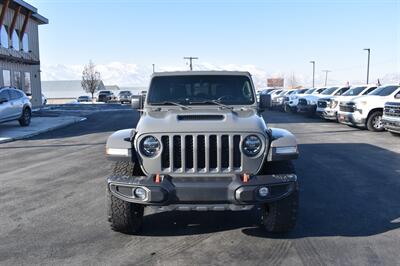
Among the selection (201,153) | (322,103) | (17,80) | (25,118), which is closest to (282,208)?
(201,153)

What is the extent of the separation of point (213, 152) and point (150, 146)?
27.1 inches

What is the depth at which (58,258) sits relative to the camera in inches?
176

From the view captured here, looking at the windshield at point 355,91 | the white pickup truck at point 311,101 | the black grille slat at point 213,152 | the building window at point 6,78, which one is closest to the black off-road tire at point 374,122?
the windshield at point 355,91

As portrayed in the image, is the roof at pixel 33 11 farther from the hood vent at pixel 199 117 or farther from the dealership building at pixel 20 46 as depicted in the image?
the hood vent at pixel 199 117

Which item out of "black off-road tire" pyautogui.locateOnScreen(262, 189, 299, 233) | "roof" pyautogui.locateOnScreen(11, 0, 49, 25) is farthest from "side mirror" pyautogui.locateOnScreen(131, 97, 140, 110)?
"roof" pyautogui.locateOnScreen(11, 0, 49, 25)

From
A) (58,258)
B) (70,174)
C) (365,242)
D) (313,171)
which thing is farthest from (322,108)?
(58,258)

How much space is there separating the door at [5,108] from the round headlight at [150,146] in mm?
13564

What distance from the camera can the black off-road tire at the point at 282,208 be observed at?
15.8 ft

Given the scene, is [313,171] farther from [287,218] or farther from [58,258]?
[58,258]

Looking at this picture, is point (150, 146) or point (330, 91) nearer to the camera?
point (150, 146)

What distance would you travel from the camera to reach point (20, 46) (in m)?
32.2

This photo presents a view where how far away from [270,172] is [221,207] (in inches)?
28.6

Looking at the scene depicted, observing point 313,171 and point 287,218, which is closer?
point 287,218

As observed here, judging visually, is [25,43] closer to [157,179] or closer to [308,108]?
[308,108]
